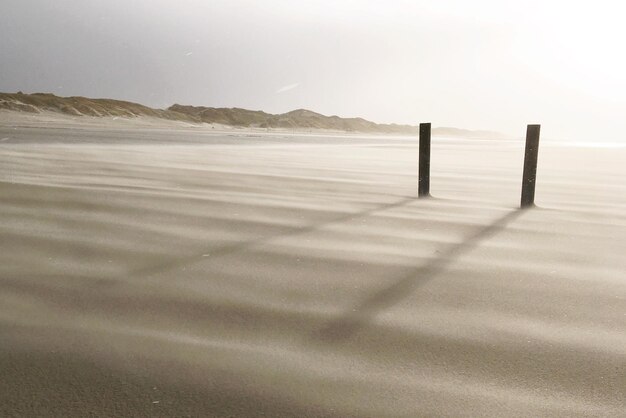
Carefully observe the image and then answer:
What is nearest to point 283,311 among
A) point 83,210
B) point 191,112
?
point 83,210

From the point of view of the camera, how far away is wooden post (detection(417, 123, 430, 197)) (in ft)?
19.4

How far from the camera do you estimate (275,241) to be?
11.2 ft

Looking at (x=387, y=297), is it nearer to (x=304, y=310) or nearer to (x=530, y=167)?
(x=304, y=310)

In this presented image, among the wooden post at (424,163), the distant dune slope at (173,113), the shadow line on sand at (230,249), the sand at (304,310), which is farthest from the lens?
the distant dune slope at (173,113)

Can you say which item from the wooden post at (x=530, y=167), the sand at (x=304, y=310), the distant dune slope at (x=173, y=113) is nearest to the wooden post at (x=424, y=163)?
the wooden post at (x=530, y=167)

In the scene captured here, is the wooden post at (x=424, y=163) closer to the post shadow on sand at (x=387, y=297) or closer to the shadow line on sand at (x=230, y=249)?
the shadow line on sand at (x=230, y=249)

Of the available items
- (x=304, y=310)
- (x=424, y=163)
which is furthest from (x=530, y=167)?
(x=304, y=310)

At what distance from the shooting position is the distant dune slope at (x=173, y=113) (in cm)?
5998

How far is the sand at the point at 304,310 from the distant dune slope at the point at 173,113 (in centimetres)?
5480

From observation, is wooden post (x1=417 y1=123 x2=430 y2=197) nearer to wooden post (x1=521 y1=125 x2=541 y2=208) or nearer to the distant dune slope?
wooden post (x1=521 y1=125 x2=541 y2=208)

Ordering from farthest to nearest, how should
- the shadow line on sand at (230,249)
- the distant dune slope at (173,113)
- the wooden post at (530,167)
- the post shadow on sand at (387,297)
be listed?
the distant dune slope at (173,113), the wooden post at (530,167), the shadow line on sand at (230,249), the post shadow on sand at (387,297)

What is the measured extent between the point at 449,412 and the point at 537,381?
0.37 metres

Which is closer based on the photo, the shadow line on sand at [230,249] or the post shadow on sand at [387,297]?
the post shadow on sand at [387,297]

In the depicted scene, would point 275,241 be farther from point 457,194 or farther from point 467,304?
point 457,194
